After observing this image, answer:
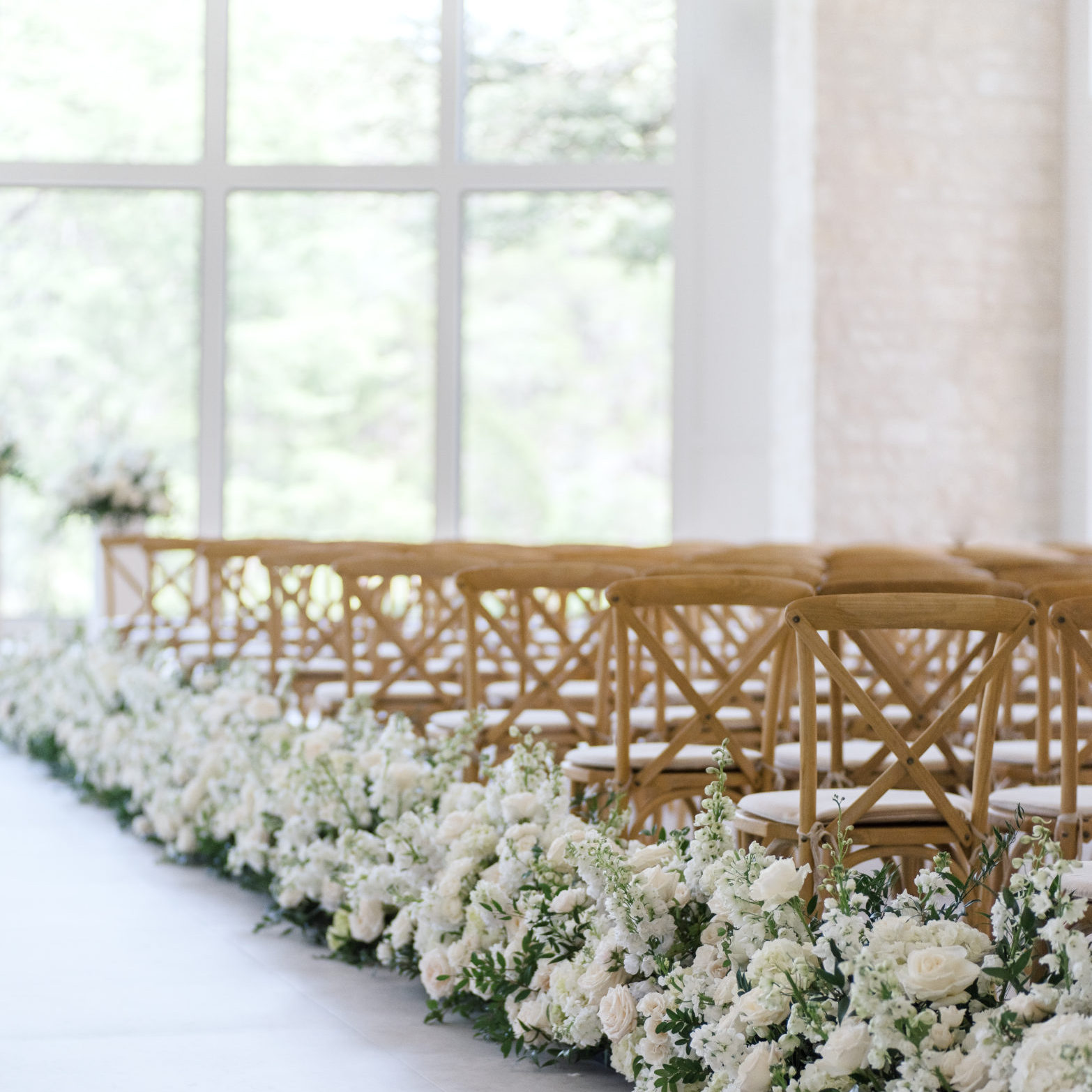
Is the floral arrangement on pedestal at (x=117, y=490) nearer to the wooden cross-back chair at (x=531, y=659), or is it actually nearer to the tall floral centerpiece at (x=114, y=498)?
the tall floral centerpiece at (x=114, y=498)

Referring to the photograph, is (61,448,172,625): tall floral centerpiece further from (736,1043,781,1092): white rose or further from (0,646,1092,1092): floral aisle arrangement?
(736,1043,781,1092): white rose

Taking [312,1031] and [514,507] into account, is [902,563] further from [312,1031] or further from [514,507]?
[514,507]

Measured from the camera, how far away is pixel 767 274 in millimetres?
10422

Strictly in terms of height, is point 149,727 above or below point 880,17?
below

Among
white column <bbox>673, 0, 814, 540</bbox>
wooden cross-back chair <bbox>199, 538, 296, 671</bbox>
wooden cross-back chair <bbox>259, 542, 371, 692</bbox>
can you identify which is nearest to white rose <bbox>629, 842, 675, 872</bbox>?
wooden cross-back chair <bbox>259, 542, 371, 692</bbox>

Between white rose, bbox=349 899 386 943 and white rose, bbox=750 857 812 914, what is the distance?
1.32 m

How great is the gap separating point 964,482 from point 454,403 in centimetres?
350

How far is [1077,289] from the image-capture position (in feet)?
31.2

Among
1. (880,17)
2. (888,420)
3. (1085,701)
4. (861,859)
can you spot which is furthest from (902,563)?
(880,17)

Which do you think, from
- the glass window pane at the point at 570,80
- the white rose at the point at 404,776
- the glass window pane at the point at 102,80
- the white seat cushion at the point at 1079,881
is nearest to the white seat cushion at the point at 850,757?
the white rose at the point at 404,776

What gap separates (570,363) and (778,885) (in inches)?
347

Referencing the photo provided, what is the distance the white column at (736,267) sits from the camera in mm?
10086

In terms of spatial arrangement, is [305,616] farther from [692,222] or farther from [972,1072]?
[692,222]

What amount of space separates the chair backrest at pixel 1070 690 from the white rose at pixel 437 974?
3.63 ft
